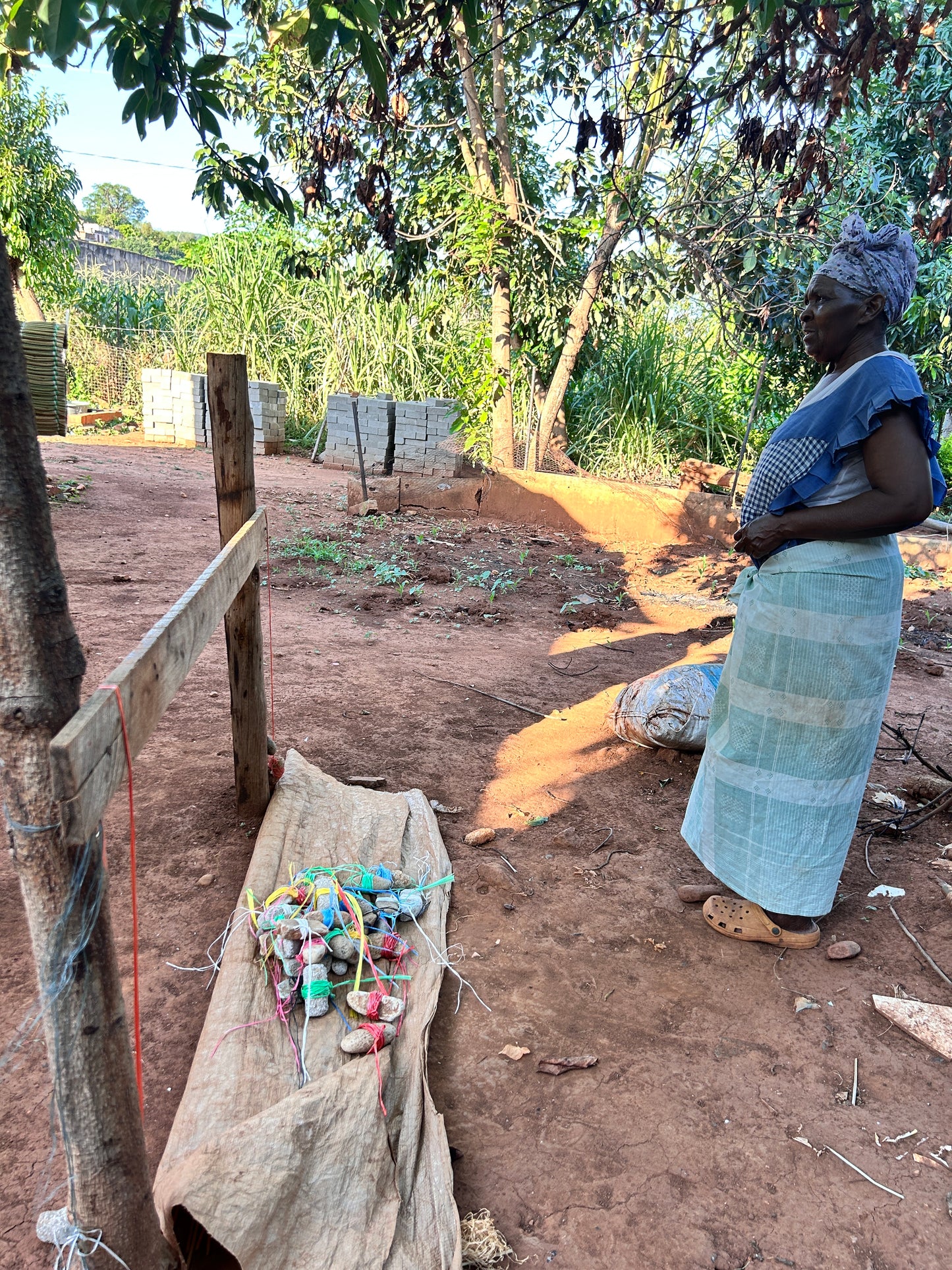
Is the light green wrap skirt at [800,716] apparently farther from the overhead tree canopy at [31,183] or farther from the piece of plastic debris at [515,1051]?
the overhead tree canopy at [31,183]

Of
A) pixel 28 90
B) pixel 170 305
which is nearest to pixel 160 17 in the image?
pixel 28 90

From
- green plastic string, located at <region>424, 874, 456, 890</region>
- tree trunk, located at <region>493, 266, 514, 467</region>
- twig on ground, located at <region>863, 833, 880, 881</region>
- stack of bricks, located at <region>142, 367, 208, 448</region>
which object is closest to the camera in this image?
green plastic string, located at <region>424, 874, 456, 890</region>

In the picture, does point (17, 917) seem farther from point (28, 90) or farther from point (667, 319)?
point (28, 90)

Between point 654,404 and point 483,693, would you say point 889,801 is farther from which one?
point 654,404

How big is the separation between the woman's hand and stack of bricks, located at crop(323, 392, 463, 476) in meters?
7.47

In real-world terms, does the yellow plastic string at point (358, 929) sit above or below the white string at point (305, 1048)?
above

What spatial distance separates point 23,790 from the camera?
3.74 ft

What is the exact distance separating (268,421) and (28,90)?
594cm

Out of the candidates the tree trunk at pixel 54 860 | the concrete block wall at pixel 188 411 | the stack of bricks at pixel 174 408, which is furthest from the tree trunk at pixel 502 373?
the tree trunk at pixel 54 860

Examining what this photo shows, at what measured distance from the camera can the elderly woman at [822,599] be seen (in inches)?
86.0

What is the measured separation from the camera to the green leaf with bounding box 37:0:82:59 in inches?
61.8

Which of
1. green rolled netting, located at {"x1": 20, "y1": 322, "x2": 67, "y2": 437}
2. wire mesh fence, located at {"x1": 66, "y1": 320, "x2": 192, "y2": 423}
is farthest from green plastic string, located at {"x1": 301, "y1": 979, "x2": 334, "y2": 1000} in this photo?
wire mesh fence, located at {"x1": 66, "y1": 320, "x2": 192, "y2": 423}

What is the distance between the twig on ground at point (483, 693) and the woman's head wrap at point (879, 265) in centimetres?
259

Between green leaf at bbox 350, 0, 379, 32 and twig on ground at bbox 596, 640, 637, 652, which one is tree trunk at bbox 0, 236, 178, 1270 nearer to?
green leaf at bbox 350, 0, 379, 32
